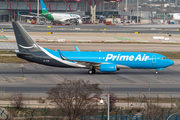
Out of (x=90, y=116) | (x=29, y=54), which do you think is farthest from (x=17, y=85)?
(x=90, y=116)

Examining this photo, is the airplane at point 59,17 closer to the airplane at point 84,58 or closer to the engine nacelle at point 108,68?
the airplane at point 84,58

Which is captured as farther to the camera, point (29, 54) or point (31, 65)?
point (31, 65)

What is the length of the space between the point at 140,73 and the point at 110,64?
656 centimetres

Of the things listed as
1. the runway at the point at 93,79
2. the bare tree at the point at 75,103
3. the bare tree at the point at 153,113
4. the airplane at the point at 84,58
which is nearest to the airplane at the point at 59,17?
the runway at the point at 93,79

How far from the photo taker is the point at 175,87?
43.2 meters

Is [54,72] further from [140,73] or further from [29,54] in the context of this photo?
[140,73]

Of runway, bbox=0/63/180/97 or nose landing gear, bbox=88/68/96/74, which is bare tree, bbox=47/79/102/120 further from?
nose landing gear, bbox=88/68/96/74

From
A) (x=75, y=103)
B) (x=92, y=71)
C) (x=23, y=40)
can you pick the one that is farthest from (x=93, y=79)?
(x=75, y=103)

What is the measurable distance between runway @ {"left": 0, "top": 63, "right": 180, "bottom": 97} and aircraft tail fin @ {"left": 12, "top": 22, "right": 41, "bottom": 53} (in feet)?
14.2

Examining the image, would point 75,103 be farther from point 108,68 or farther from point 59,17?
point 59,17

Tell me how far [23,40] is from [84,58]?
11243 mm

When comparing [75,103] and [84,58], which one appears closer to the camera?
[75,103]

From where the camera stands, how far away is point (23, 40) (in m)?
52.1

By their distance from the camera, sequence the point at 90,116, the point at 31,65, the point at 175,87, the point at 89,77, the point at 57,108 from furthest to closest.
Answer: the point at 31,65 < the point at 89,77 < the point at 175,87 < the point at 57,108 < the point at 90,116
